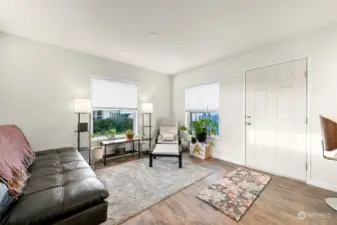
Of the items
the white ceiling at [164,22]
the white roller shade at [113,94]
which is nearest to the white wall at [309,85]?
the white ceiling at [164,22]

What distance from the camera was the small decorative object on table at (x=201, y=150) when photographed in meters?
3.55

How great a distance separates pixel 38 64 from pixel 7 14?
879mm

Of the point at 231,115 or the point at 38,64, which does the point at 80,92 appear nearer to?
the point at 38,64

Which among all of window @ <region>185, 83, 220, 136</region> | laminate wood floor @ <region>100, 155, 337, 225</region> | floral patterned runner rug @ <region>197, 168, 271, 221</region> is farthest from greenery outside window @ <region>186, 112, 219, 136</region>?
laminate wood floor @ <region>100, 155, 337, 225</region>

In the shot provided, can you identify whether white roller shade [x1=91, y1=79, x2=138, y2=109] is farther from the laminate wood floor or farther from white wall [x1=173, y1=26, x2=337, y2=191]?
the laminate wood floor

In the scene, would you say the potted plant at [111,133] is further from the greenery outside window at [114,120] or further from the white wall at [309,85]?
the white wall at [309,85]

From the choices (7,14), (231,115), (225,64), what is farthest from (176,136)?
(7,14)

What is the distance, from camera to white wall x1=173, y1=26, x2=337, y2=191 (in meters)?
2.12

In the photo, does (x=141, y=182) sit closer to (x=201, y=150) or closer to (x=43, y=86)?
(x=201, y=150)

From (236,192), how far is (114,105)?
3005mm

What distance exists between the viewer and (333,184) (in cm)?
209

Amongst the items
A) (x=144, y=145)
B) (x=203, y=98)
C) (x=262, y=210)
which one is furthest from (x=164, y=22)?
(x=144, y=145)

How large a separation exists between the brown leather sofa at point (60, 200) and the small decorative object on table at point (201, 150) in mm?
2517

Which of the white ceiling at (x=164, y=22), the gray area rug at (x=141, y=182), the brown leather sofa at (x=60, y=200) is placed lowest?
the gray area rug at (x=141, y=182)
